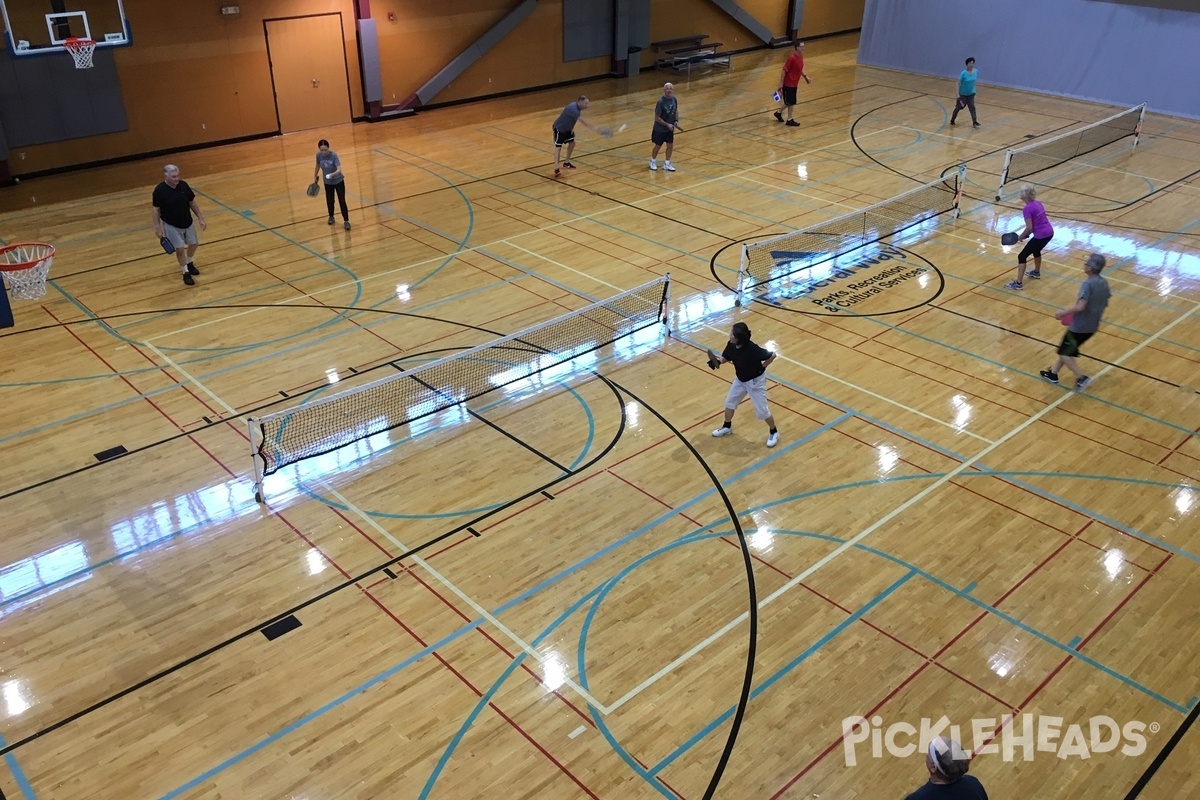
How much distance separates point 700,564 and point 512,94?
20568 mm

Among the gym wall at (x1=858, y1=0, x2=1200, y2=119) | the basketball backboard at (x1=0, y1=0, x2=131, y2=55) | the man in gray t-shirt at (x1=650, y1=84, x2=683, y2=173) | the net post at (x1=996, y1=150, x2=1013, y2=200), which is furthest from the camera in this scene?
the gym wall at (x1=858, y1=0, x2=1200, y2=119)

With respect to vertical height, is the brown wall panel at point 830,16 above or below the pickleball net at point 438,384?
above

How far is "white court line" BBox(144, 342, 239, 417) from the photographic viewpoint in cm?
1088

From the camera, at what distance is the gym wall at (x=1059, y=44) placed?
23.8 meters

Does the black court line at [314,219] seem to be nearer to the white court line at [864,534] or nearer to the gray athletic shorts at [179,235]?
the gray athletic shorts at [179,235]

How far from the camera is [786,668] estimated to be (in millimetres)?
7418

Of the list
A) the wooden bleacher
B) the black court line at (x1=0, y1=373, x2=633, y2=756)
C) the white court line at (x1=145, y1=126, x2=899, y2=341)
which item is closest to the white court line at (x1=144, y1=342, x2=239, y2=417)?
the white court line at (x1=145, y1=126, x2=899, y2=341)

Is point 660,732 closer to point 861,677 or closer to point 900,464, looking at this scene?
point 861,677

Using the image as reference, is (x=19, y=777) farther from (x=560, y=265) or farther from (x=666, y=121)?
(x=666, y=121)

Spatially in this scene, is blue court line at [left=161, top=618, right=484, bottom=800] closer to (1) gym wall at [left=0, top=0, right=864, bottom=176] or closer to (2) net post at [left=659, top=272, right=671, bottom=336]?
(2) net post at [left=659, top=272, right=671, bottom=336]

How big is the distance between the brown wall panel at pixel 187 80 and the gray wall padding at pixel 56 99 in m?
0.21

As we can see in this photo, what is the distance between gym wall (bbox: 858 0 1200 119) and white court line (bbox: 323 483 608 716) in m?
22.7

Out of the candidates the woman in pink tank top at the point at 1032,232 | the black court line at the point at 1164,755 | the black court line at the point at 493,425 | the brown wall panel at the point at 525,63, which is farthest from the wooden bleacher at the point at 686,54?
the black court line at the point at 1164,755

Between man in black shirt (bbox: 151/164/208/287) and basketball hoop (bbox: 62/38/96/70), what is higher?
basketball hoop (bbox: 62/38/96/70)
